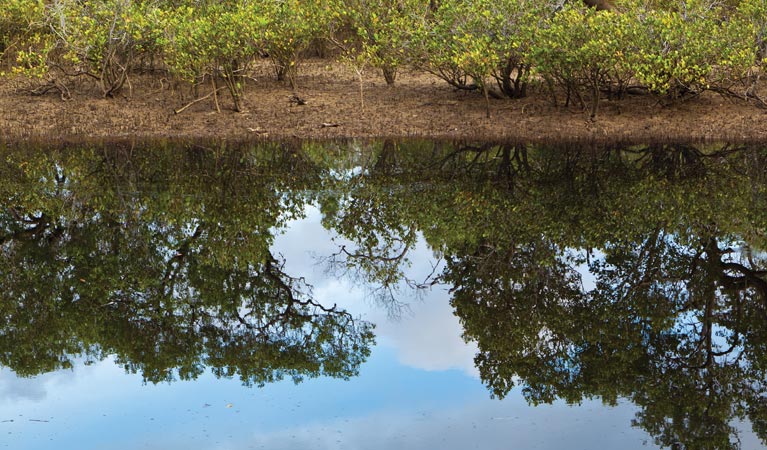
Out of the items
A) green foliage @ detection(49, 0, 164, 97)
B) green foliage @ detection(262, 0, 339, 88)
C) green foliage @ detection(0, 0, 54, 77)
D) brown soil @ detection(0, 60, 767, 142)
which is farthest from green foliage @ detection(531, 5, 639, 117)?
green foliage @ detection(0, 0, 54, 77)

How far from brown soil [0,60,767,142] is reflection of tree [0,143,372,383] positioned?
706 centimetres

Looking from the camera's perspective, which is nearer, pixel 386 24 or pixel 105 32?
pixel 386 24

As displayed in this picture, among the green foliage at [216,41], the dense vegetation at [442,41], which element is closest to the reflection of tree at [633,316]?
the dense vegetation at [442,41]

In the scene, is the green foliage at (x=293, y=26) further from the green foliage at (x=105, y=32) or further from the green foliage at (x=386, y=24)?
the green foliage at (x=105, y=32)

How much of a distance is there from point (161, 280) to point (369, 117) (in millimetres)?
16608

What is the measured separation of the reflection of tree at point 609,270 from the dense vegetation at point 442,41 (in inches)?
168

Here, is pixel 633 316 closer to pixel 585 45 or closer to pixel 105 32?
pixel 585 45

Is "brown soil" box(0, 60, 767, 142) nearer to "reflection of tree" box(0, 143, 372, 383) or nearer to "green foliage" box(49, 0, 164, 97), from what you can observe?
"green foliage" box(49, 0, 164, 97)

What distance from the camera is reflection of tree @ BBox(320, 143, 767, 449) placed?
10148 millimetres

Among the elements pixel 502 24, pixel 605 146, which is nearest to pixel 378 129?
pixel 502 24

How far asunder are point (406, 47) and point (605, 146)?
738 cm

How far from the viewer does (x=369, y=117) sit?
98.4ft

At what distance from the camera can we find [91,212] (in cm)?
1828

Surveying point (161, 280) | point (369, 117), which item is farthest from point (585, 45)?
point (161, 280)
